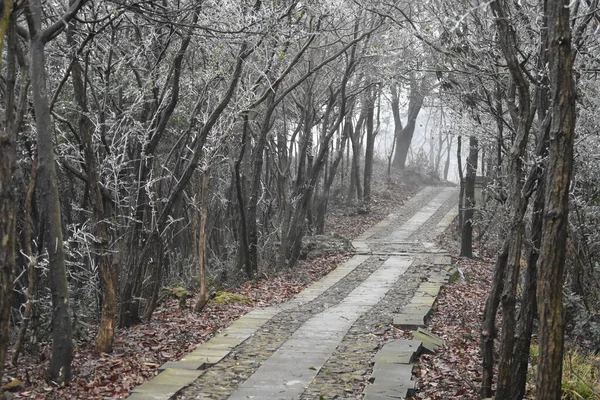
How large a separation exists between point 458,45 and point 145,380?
16.7 ft

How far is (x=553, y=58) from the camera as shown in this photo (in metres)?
4.63

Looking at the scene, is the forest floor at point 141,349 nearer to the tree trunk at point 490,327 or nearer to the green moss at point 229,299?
the green moss at point 229,299

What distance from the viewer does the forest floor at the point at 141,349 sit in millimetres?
6805

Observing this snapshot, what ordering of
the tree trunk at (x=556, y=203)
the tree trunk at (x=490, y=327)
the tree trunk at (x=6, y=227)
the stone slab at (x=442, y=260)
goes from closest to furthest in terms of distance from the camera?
the tree trunk at (x=556, y=203) → the tree trunk at (x=6, y=227) → the tree trunk at (x=490, y=327) → the stone slab at (x=442, y=260)

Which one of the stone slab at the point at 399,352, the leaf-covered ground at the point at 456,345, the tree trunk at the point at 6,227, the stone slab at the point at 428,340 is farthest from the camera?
the stone slab at the point at 428,340

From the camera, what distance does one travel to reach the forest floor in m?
6.80

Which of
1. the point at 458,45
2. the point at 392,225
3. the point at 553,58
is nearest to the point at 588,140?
the point at 458,45

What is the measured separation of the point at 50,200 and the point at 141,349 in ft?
7.73

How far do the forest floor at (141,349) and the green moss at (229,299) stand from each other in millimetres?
97

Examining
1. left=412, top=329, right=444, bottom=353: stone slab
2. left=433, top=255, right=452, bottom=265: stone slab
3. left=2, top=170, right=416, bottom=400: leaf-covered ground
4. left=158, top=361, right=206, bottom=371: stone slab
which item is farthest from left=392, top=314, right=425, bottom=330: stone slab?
left=433, top=255, right=452, bottom=265: stone slab

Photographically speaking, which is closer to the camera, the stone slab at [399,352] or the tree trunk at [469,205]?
the stone slab at [399,352]

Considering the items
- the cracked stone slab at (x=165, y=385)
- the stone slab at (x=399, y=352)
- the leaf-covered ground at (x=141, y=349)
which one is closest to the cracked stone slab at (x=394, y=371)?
the stone slab at (x=399, y=352)

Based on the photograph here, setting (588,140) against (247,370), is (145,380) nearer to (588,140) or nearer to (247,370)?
(247,370)

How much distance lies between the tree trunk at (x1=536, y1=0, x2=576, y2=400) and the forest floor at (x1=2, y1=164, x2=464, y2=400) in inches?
93.8
